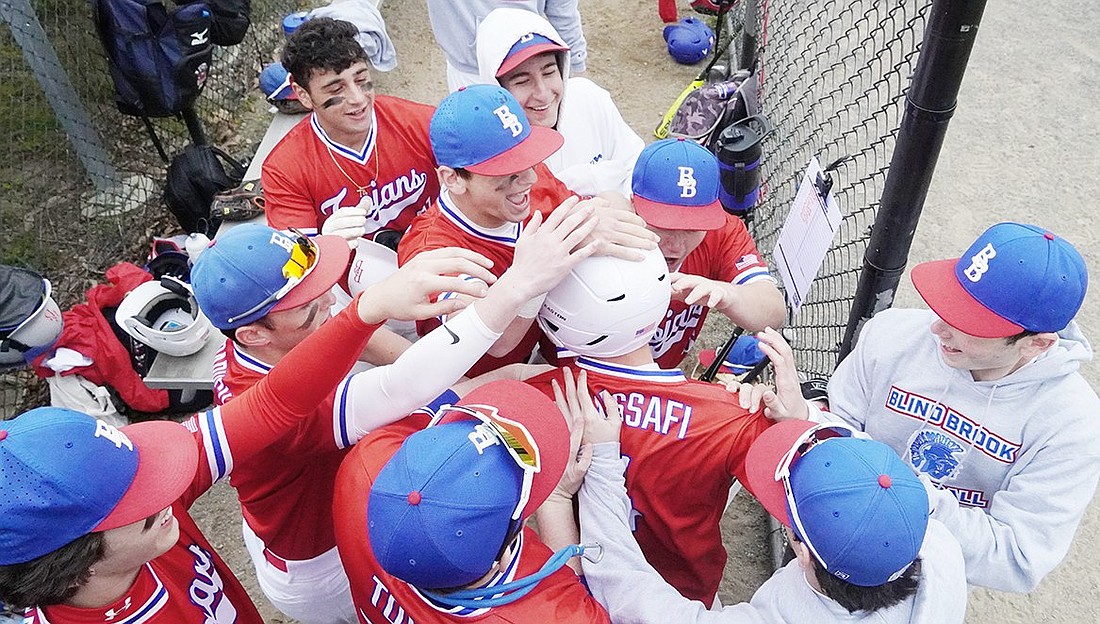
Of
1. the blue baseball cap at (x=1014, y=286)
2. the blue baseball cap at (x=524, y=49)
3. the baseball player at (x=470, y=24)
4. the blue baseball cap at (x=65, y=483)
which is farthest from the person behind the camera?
the baseball player at (x=470, y=24)

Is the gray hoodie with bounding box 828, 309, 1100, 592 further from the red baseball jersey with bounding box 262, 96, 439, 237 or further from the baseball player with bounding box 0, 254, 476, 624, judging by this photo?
the red baseball jersey with bounding box 262, 96, 439, 237

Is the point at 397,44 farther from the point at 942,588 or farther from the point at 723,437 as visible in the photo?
the point at 942,588

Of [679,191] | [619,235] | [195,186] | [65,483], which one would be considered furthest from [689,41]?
[65,483]

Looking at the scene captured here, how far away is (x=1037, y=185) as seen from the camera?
500cm

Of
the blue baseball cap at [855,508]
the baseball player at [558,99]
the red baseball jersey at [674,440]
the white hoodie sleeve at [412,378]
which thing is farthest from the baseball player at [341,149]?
the blue baseball cap at [855,508]

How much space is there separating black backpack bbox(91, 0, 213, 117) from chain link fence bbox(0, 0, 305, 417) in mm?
388

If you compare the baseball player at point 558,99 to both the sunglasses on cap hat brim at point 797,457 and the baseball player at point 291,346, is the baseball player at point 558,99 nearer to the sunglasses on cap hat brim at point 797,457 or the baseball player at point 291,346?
the baseball player at point 291,346

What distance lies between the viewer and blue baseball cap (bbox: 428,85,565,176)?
234 cm

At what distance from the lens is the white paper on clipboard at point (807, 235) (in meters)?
2.36

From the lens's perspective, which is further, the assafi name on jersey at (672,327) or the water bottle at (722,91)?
the water bottle at (722,91)

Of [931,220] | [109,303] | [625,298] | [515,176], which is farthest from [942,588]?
[109,303]

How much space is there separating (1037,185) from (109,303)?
18.9ft

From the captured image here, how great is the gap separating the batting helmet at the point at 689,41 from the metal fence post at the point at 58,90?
14.9ft

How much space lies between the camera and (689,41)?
6523 mm
